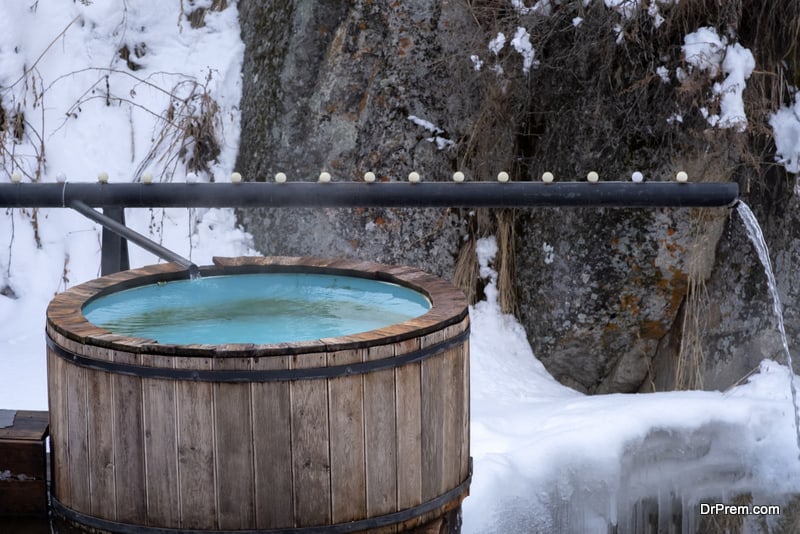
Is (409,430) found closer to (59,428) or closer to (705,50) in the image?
(59,428)

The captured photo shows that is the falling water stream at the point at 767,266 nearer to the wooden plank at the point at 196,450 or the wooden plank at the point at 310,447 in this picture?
the wooden plank at the point at 310,447

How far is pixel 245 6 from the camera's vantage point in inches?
246

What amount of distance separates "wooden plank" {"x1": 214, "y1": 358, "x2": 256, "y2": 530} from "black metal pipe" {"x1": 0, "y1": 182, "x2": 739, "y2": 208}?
1319 millimetres

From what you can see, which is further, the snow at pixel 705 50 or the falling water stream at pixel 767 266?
the snow at pixel 705 50

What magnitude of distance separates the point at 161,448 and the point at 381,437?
0.54 metres

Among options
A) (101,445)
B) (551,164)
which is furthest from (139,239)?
(551,164)

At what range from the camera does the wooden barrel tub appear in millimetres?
2213

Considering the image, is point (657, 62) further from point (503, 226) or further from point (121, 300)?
point (121, 300)

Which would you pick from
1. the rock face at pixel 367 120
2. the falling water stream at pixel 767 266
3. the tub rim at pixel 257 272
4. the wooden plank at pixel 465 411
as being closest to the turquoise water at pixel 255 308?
the tub rim at pixel 257 272

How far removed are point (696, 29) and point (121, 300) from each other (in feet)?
10.7

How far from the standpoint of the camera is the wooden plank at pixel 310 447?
222 centimetres

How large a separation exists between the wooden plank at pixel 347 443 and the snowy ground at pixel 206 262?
1.41 meters

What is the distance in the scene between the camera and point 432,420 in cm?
244

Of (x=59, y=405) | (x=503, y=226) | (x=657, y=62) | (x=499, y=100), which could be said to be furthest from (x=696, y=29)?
(x=59, y=405)
